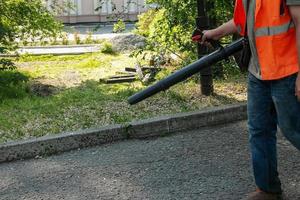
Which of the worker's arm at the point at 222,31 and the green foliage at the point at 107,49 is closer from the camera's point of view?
the worker's arm at the point at 222,31

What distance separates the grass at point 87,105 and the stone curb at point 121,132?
186 millimetres

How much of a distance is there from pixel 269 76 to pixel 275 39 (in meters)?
0.22

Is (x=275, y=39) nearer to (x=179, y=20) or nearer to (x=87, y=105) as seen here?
(x=87, y=105)

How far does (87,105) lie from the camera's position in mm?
6008

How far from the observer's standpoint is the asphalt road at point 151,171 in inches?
152

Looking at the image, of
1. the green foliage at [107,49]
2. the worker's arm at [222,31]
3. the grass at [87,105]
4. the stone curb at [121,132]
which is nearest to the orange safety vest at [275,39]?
the worker's arm at [222,31]

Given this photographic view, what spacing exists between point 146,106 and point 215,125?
2.64 feet

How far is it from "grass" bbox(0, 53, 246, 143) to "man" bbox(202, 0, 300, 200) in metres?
2.11

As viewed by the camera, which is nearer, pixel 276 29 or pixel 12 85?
pixel 276 29

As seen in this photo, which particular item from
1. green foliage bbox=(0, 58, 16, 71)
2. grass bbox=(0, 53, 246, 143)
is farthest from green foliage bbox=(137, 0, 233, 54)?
green foliage bbox=(0, 58, 16, 71)

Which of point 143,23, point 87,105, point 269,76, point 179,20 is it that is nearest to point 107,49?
point 143,23

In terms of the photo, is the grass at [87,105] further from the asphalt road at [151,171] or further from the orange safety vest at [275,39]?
the orange safety vest at [275,39]

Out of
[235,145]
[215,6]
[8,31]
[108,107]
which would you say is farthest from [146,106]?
[8,31]

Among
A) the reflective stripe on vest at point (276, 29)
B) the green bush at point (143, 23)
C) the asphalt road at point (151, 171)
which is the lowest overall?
the asphalt road at point (151, 171)
